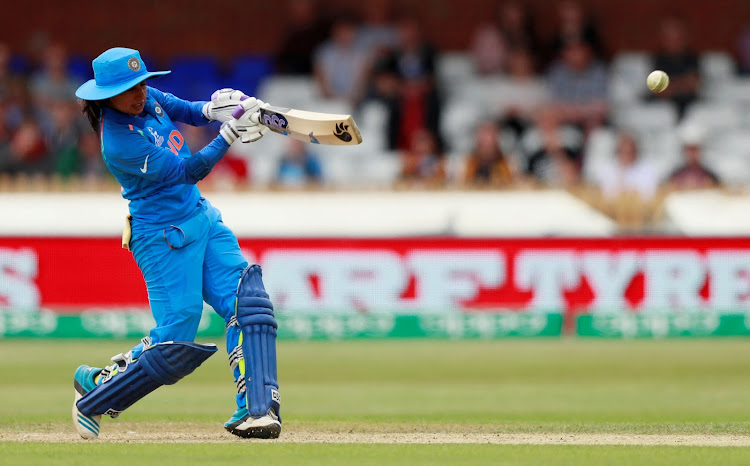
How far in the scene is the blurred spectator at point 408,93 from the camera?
1409cm

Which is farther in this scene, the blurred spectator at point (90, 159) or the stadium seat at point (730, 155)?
the stadium seat at point (730, 155)

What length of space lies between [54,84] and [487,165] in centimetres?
525

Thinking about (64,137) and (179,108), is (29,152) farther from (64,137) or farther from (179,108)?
(179,108)

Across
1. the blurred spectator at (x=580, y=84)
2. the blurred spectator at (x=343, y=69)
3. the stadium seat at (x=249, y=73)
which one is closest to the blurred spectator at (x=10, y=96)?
the stadium seat at (x=249, y=73)

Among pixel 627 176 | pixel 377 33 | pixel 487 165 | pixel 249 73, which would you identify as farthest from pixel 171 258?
pixel 249 73

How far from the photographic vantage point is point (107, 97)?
5.71 metres

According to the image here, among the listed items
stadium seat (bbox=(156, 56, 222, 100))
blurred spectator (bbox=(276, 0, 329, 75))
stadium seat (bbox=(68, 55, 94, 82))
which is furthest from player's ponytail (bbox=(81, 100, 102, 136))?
stadium seat (bbox=(68, 55, 94, 82))

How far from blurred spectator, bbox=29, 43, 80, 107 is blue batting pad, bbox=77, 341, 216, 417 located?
9001 millimetres

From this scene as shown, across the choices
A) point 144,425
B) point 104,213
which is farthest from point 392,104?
point 144,425

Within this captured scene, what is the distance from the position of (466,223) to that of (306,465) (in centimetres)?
677

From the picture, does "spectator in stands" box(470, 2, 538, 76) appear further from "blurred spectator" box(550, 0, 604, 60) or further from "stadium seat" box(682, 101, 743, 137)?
"stadium seat" box(682, 101, 743, 137)

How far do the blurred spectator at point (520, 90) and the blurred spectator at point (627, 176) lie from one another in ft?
5.97

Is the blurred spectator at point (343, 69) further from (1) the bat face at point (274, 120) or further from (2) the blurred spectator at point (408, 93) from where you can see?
(1) the bat face at point (274, 120)

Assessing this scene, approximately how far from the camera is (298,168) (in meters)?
12.5
